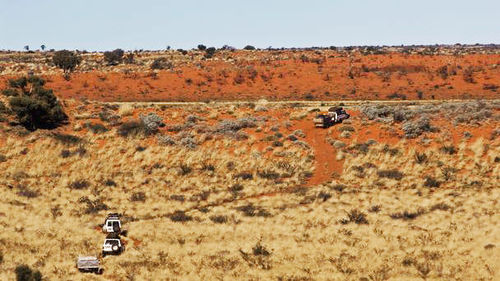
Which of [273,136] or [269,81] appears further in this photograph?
[269,81]

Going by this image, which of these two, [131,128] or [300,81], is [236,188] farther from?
[300,81]

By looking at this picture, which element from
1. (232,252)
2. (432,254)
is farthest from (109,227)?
(432,254)

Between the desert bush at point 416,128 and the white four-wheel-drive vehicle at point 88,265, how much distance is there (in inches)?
1225

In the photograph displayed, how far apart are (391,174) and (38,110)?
3234cm

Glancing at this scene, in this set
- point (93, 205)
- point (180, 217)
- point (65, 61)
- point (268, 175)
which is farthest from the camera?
point (65, 61)

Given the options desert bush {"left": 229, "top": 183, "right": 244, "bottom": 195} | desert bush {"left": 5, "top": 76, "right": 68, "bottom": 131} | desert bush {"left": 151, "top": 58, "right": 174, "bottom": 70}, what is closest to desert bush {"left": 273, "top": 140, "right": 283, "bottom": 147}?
desert bush {"left": 229, "top": 183, "right": 244, "bottom": 195}

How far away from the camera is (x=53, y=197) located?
3622cm

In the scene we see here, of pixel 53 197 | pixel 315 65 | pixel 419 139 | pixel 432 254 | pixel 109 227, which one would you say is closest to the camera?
pixel 432 254

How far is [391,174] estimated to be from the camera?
40875 millimetres

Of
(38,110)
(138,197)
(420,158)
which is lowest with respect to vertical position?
(138,197)

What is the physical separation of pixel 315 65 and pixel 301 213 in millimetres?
71988

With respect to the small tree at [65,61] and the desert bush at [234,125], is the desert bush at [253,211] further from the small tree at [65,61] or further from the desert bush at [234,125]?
the small tree at [65,61]

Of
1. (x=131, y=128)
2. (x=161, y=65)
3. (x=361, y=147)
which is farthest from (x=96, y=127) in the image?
(x=161, y=65)

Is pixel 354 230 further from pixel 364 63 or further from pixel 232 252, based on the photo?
pixel 364 63
